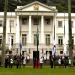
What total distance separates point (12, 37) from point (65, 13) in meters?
12.8

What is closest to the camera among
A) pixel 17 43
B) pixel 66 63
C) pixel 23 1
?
pixel 66 63

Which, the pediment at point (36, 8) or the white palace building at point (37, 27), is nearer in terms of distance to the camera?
the pediment at point (36, 8)

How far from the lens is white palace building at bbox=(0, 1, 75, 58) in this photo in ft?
327

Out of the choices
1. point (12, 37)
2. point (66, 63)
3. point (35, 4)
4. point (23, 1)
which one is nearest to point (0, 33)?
point (12, 37)

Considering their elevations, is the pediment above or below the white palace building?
above

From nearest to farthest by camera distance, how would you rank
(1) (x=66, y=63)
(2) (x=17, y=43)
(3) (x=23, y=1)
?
(1) (x=66, y=63) → (2) (x=17, y=43) → (3) (x=23, y=1)

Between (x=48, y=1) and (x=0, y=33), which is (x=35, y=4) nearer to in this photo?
(x=0, y=33)

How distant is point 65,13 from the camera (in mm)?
100500

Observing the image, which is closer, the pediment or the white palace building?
the pediment

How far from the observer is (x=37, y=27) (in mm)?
99812

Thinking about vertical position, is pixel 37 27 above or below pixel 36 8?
below

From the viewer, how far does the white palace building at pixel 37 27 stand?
99812mm

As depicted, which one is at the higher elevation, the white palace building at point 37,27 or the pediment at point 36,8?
the pediment at point 36,8

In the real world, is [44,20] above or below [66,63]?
above
